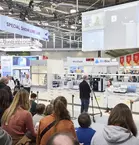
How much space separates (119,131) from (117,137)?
0.05 meters

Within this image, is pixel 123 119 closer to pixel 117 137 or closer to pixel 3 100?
pixel 117 137

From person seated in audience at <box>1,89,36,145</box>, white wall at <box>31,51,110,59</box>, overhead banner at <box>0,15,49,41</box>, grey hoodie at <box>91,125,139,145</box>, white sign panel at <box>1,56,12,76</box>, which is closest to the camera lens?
grey hoodie at <box>91,125,139,145</box>

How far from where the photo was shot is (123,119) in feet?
5.60

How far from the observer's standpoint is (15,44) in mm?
14750

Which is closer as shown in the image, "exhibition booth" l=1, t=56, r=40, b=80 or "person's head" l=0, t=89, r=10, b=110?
"person's head" l=0, t=89, r=10, b=110

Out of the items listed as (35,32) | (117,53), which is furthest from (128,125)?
(117,53)

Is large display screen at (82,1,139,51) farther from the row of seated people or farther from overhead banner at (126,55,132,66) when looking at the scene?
overhead banner at (126,55,132,66)

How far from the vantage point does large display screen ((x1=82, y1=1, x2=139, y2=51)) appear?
19.8 feet

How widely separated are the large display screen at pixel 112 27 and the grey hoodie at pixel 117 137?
4.71 meters

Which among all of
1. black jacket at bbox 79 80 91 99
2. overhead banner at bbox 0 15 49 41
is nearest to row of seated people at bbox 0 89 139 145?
black jacket at bbox 79 80 91 99

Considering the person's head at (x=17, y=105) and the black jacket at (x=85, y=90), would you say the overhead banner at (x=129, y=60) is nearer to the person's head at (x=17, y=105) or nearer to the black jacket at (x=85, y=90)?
the black jacket at (x=85, y=90)

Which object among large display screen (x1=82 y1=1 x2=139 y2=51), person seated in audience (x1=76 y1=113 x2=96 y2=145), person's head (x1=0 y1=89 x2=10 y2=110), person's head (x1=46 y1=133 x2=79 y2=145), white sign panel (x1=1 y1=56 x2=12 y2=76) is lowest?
person seated in audience (x1=76 y1=113 x2=96 y2=145)

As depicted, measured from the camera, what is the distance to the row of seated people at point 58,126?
1624 mm

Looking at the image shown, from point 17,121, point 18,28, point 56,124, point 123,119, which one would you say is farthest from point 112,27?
point 123,119
